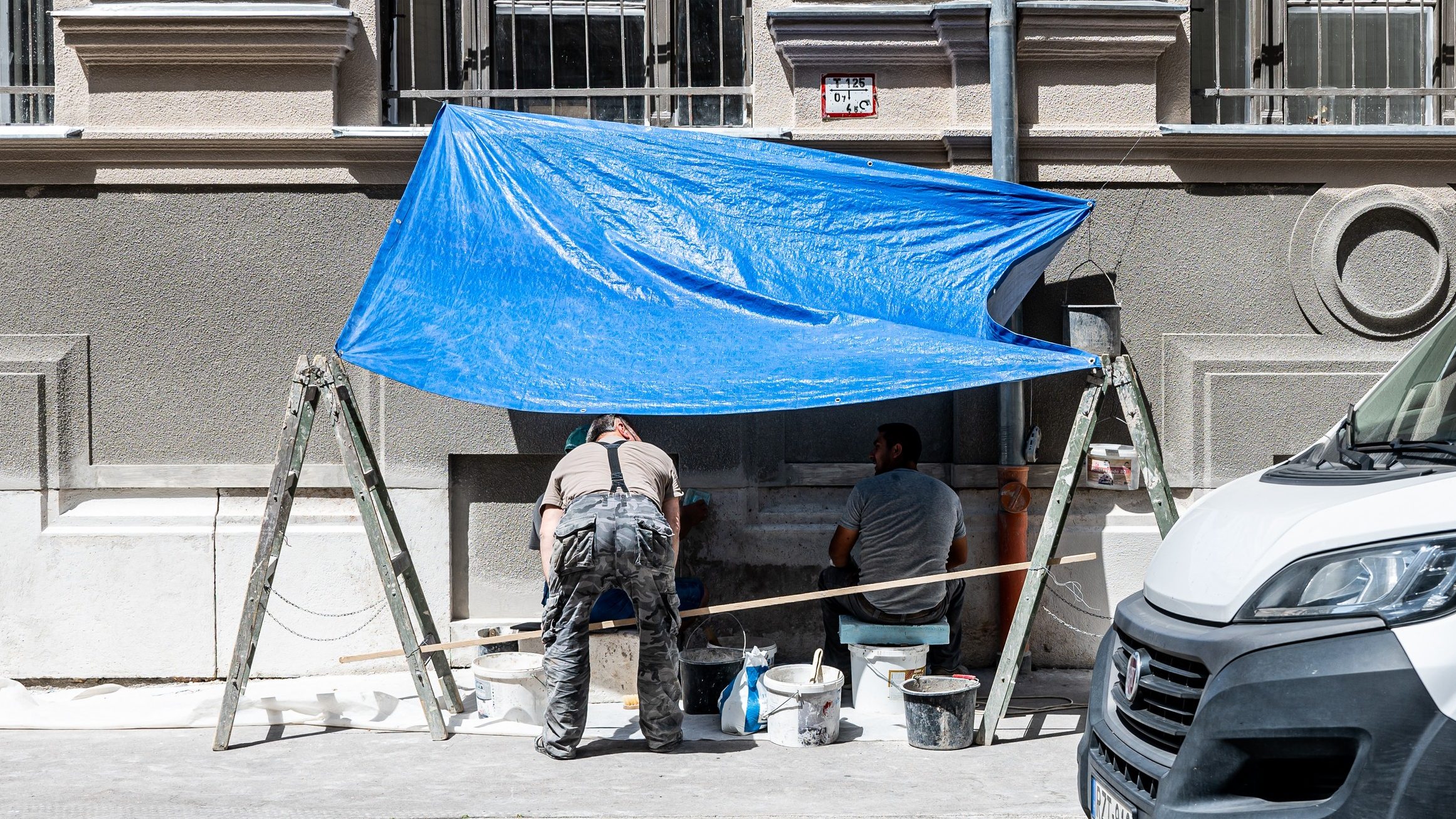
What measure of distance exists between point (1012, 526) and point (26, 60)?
616 centimetres

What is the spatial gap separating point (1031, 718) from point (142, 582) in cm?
466

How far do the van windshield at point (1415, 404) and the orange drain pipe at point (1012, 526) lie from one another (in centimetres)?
267

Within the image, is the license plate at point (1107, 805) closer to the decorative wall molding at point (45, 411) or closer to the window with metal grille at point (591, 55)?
the window with metal grille at point (591, 55)

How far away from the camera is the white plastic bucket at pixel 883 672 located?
5.69m

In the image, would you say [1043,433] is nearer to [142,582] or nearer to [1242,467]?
[1242,467]

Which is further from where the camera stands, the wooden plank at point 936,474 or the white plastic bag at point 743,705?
the wooden plank at point 936,474

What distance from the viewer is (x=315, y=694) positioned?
231 inches

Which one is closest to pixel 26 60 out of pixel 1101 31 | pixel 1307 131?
pixel 1101 31

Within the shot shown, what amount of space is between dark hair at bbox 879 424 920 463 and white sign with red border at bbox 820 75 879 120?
5.89ft

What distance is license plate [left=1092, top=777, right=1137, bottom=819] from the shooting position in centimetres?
312

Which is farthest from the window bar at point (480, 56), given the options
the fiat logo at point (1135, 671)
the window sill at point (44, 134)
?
the fiat logo at point (1135, 671)

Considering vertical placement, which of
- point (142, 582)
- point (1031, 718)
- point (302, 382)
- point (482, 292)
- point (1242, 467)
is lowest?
point (1031, 718)

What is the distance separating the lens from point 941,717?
530cm

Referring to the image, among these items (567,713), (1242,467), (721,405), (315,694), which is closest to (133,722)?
(315,694)
